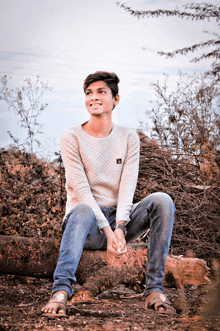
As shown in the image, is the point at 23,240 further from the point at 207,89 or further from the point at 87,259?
the point at 207,89

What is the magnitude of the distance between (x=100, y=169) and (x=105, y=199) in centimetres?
21

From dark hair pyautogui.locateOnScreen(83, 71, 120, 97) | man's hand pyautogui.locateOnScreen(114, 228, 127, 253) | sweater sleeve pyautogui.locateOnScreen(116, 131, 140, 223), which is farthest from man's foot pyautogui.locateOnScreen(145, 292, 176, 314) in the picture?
dark hair pyautogui.locateOnScreen(83, 71, 120, 97)

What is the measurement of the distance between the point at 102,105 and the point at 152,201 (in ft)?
2.49

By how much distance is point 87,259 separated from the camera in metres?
2.48

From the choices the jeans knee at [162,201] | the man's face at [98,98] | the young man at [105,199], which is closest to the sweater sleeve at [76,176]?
the young man at [105,199]

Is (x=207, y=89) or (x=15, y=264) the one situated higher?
(x=207, y=89)

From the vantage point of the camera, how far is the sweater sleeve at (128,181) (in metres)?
2.32

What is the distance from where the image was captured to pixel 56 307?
187cm

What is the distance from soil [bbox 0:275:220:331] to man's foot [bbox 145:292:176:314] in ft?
0.11

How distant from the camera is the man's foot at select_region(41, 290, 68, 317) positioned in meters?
1.84

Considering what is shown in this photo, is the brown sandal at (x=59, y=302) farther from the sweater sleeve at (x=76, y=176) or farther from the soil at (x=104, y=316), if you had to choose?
the sweater sleeve at (x=76, y=176)

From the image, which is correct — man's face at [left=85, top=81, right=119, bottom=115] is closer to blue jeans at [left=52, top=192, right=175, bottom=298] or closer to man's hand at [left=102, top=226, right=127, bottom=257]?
blue jeans at [left=52, top=192, right=175, bottom=298]

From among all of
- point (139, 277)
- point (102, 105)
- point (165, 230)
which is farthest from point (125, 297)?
point (102, 105)

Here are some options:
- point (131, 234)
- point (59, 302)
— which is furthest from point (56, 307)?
point (131, 234)
